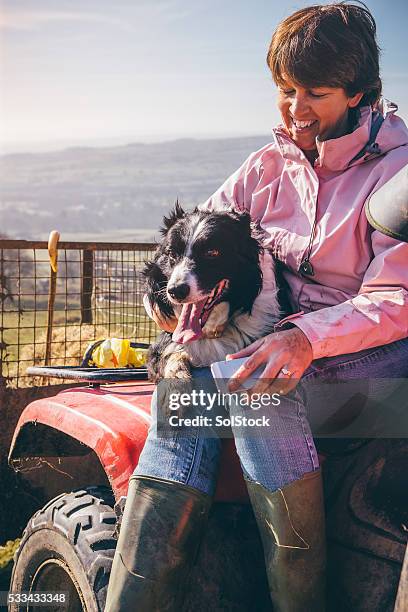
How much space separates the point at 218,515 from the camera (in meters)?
2.09

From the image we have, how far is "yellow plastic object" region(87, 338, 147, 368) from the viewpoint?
3559 millimetres

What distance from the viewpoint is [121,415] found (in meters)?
2.36

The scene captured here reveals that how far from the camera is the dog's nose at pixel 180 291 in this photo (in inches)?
93.9

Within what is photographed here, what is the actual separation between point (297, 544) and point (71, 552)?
2.72 feet

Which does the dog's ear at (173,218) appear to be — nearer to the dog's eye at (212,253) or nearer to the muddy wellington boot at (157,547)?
the dog's eye at (212,253)

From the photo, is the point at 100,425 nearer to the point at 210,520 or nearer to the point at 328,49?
the point at 210,520

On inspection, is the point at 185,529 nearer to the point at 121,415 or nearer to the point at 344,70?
the point at 121,415

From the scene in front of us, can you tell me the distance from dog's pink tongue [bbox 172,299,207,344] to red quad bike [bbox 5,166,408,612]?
0.25 m

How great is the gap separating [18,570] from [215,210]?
144 centimetres

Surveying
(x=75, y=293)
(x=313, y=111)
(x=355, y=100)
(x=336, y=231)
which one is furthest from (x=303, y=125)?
(x=75, y=293)

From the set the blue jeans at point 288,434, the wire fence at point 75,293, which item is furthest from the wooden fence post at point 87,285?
the blue jeans at point 288,434

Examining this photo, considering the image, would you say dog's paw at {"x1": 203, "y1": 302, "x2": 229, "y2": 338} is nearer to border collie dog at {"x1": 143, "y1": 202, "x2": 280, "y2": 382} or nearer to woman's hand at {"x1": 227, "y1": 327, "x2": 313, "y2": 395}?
border collie dog at {"x1": 143, "y1": 202, "x2": 280, "y2": 382}

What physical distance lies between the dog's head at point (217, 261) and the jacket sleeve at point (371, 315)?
51 cm

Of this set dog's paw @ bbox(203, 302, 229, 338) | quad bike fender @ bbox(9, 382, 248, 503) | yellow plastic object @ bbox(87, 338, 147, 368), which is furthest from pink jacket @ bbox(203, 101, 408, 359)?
yellow plastic object @ bbox(87, 338, 147, 368)
